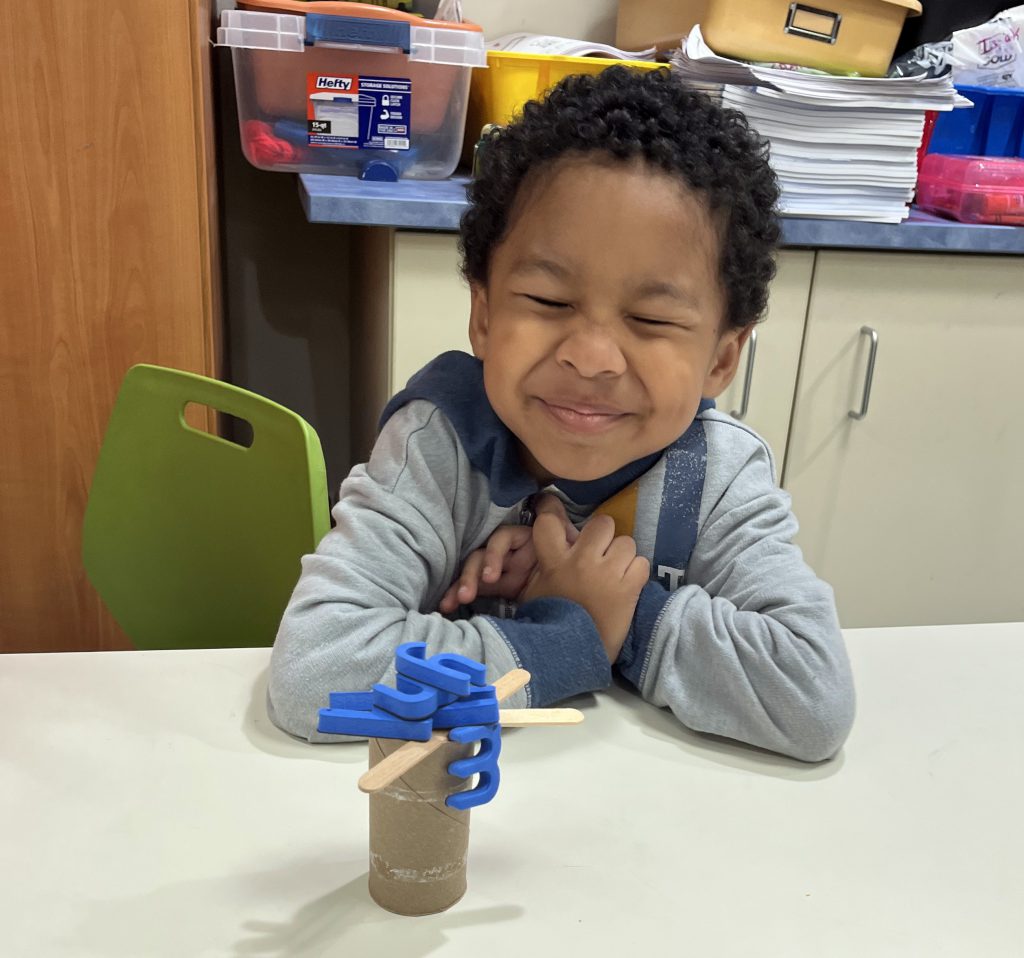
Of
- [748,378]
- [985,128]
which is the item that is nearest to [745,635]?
[748,378]

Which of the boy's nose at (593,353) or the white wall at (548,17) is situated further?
the white wall at (548,17)

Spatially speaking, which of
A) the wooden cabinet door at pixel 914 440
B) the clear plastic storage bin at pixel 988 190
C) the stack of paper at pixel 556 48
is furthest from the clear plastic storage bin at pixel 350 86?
the clear plastic storage bin at pixel 988 190

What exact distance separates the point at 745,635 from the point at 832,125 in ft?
3.67

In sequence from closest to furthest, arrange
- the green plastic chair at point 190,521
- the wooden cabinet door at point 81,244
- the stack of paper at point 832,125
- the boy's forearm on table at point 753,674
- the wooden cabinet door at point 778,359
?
the boy's forearm on table at point 753,674 < the green plastic chair at point 190,521 < the wooden cabinet door at point 81,244 < the stack of paper at point 832,125 < the wooden cabinet door at point 778,359

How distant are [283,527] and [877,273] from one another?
1.15 m

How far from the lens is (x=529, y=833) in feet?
2.08

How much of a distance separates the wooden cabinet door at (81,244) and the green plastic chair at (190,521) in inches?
18.7

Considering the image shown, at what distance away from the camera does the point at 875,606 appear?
2.04m

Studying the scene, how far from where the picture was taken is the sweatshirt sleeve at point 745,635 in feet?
2.45

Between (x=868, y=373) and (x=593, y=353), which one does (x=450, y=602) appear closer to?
(x=593, y=353)

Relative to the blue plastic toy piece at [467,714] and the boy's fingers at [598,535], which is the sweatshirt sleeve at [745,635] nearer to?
the boy's fingers at [598,535]

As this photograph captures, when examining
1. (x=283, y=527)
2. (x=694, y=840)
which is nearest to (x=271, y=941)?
(x=694, y=840)

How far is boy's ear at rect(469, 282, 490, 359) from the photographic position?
34.3 inches

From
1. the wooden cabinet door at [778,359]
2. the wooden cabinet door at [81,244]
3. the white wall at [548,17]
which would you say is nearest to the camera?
the wooden cabinet door at [81,244]
